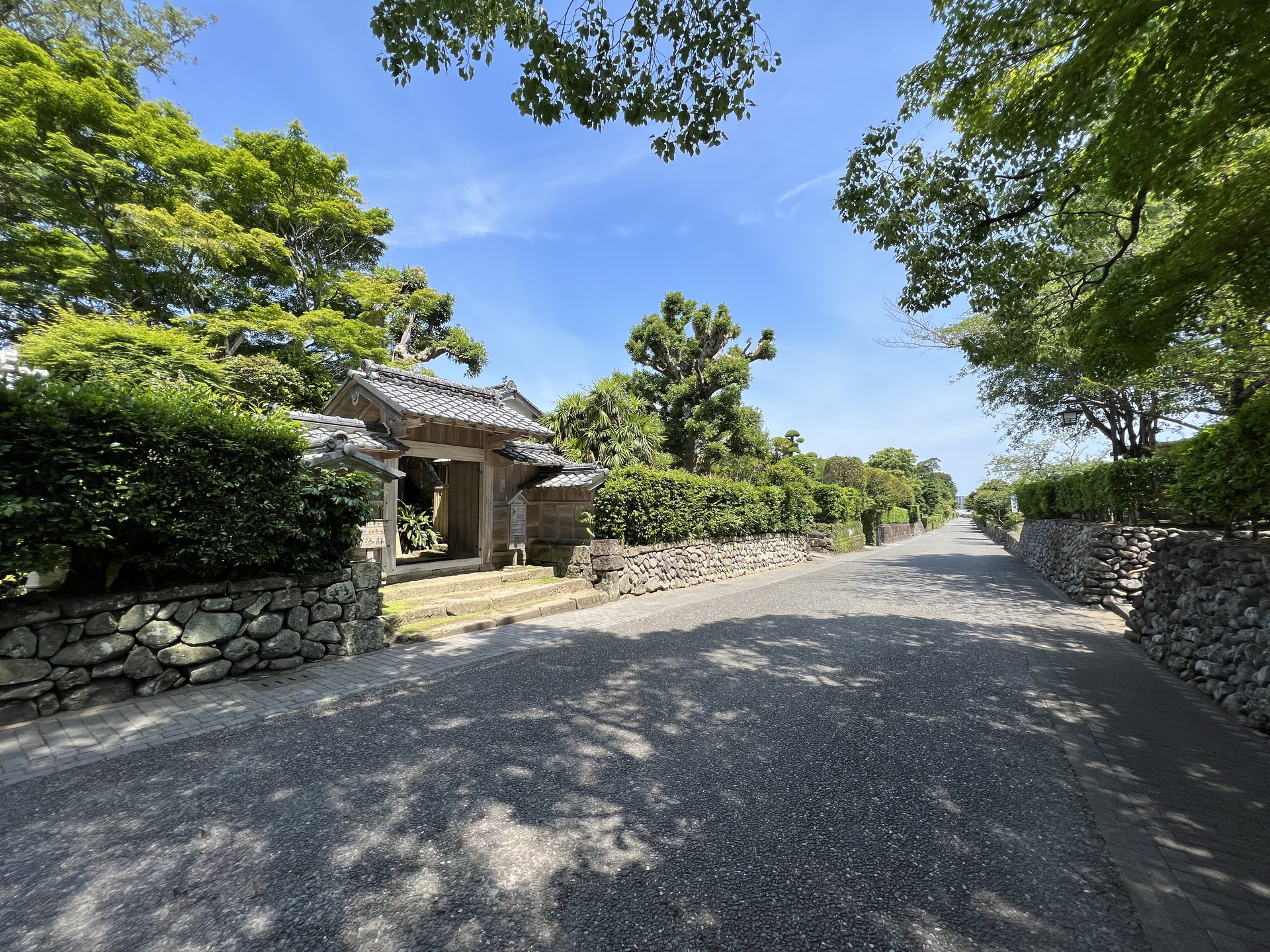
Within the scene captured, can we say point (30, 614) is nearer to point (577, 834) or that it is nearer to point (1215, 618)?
point (577, 834)

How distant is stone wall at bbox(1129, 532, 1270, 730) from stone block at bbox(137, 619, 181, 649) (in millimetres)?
9558

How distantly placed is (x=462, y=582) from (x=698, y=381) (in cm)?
1595

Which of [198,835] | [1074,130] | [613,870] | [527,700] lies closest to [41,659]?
[198,835]

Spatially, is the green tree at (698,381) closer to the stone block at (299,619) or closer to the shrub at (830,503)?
the shrub at (830,503)

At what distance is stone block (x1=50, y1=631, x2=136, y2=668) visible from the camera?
4.13 m

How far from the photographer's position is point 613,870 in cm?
238

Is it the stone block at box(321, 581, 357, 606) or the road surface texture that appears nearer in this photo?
the road surface texture

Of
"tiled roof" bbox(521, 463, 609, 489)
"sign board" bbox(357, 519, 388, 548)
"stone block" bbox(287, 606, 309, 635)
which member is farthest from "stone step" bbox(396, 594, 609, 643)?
"tiled roof" bbox(521, 463, 609, 489)

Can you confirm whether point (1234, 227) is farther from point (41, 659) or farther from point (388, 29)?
point (41, 659)

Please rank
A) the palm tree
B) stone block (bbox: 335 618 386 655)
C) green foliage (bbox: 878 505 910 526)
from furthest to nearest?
green foliage (bbox: 878 505 910 526), the palm tree, stone block (bbox: 335 618 386 655)

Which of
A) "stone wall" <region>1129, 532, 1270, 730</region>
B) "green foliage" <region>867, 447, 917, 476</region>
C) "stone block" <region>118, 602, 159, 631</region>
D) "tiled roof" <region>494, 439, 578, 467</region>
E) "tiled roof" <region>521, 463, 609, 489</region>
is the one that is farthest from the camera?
"green foliage" <region>867, 447, 917, 476</region>

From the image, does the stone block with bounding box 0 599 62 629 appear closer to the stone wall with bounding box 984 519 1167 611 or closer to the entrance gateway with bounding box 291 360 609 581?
the entrance gateway with bounding box 291 360 609 581

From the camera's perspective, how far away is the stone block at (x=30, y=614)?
152 inches

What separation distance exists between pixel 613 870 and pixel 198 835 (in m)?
2.26
